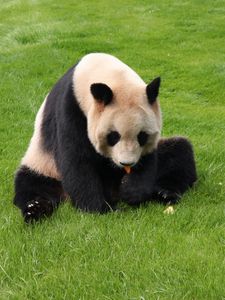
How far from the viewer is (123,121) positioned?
427 centimetres

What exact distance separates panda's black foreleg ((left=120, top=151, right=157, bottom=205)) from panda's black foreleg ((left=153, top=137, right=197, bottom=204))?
22 centimetres

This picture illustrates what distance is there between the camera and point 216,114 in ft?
25.3

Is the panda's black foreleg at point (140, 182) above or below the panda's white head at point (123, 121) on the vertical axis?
below

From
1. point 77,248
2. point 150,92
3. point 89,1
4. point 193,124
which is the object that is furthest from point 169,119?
point 89,1

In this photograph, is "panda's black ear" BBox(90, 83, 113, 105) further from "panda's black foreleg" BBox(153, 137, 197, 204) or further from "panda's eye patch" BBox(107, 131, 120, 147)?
"panda's black foreleg" BBox(153, 137, 197, 204)

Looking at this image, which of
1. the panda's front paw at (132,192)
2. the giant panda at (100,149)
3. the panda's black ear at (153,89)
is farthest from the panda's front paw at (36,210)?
the panda's black ear at (153,89)

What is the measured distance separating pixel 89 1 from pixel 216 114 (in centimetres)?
972

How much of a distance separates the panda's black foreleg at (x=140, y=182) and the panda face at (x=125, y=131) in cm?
32

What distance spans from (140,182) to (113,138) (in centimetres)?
56

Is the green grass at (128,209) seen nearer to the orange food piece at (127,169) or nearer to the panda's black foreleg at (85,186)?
the panda's black foreleg at (85,186)

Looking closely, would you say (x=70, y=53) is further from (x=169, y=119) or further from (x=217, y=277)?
(x=217, y=277)

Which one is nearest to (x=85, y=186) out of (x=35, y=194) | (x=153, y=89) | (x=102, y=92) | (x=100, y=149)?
(x=100, y=149)

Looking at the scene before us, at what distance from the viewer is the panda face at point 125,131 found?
14.0 ft

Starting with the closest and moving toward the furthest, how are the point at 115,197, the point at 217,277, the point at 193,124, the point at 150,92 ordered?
1. the point at 217,277
2. the point at 150,92
3. the point at 115,197
4. the point at 193,124
